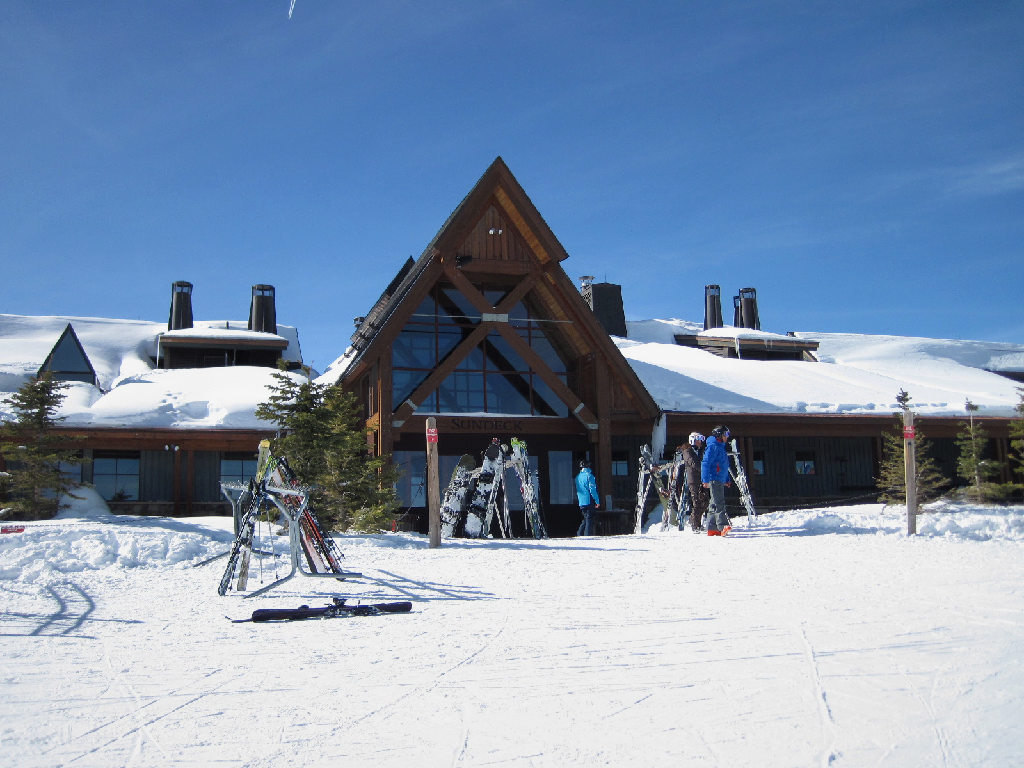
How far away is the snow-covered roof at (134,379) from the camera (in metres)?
18.9

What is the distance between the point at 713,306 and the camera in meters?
37.8

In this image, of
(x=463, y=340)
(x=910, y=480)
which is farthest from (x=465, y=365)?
(x=910, y=480)

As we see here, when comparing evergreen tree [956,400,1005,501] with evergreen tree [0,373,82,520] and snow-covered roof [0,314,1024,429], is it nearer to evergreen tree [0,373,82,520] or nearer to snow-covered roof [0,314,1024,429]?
snow-covered roof [0,314,1024,429]

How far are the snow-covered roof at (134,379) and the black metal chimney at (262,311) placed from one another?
51 cm

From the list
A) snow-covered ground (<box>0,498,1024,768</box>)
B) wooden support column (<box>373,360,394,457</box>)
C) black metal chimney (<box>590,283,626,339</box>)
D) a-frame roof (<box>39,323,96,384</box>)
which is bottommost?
snow-covered ground (<box>0,498,1024,768</box>)

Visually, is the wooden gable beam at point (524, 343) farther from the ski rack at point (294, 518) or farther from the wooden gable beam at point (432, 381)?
the ski rack at point (294, 518)

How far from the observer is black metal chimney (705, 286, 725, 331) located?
123 ft

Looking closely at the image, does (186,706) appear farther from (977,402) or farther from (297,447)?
(977,402)

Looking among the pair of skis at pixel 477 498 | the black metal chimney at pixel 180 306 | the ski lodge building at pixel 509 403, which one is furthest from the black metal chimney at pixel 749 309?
the pair of skis at pixel 477 498

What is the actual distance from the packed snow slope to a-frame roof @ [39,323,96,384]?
14.9 metres

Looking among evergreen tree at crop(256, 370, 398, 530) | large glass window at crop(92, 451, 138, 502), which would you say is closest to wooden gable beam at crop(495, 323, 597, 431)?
evergreen tree at crop(256, 370, 398, 530)

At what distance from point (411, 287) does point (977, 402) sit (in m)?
14.5

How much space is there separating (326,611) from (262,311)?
28.3 m

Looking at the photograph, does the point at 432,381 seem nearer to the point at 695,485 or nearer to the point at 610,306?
the point at 695,485
